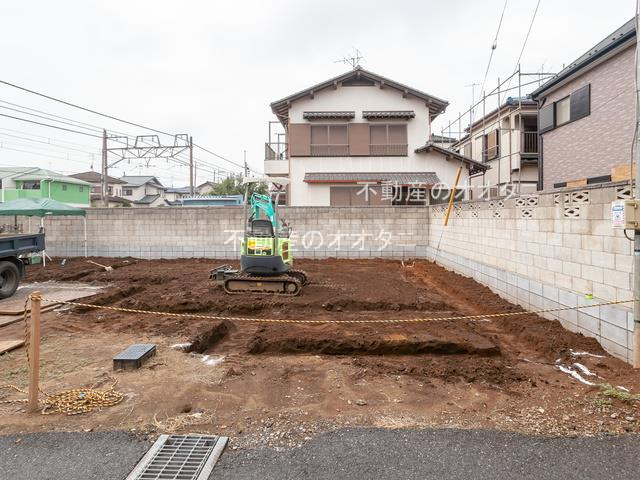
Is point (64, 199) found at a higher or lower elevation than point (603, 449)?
higher

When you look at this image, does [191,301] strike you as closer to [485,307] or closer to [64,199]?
[485,307]

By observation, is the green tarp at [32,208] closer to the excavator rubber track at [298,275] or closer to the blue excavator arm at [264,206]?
the blue excavator arm at [264,206]

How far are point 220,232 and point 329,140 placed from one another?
728 cm

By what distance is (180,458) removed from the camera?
9.21 feet

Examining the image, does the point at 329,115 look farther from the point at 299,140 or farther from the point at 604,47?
the point at 604,47

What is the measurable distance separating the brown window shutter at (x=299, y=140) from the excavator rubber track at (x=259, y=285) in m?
10.6

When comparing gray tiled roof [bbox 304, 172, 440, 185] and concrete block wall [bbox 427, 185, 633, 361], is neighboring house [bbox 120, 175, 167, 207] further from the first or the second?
concrete block wall [bbox 427, 185, 633, 361]

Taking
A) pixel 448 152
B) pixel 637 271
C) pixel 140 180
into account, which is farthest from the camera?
pixel 140 180

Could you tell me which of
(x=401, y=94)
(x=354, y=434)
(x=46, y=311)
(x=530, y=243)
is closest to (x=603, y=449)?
(x=354, y=434)

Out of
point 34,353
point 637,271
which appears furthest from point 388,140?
point 34,353

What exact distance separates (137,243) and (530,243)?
1251cm

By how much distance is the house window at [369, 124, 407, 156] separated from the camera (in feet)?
59.2

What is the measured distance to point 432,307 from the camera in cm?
731

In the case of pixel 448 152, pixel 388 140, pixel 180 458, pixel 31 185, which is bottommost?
pixel 180 458
